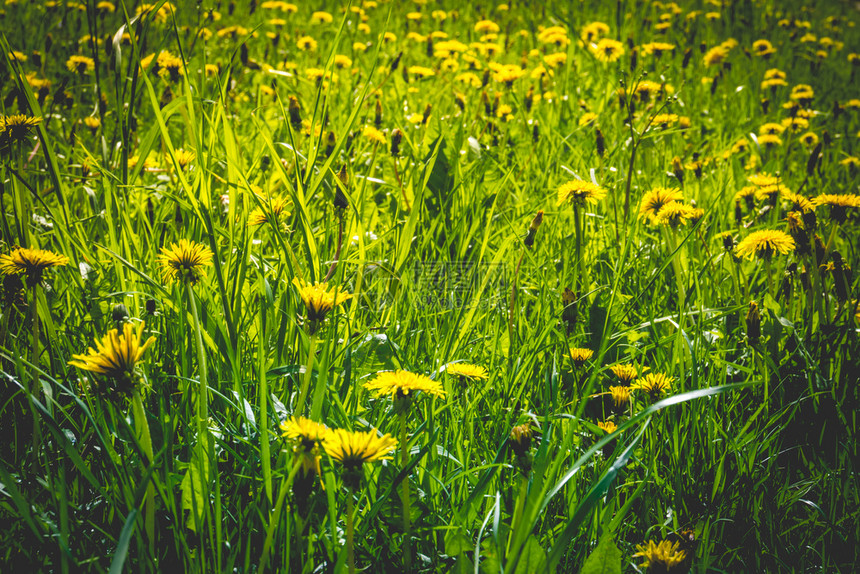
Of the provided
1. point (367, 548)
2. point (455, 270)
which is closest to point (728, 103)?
point (455, 270)

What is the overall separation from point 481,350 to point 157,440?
27.5 inches

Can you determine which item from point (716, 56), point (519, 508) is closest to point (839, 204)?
point (519, 508)

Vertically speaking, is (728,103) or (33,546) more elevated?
(728,103)

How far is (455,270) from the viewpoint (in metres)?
1.70

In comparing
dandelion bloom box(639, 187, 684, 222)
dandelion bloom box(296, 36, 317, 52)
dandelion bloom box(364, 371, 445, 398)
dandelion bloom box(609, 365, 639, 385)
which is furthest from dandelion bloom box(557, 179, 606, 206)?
dandelion bloom box(296, 36, 317, 52)

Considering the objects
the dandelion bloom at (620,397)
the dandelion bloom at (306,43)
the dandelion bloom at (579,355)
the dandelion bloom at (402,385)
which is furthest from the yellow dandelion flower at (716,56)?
the dandelion bloom at (402,385)

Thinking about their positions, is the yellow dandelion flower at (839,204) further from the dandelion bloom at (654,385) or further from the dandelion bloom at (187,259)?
the dandelion bloom at (187,259)

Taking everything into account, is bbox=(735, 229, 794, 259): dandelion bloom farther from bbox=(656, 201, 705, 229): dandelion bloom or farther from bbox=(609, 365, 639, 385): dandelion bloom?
bbox=(609, 365, 639, 385): dandelion bloom

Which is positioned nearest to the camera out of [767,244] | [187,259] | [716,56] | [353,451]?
[353,451]

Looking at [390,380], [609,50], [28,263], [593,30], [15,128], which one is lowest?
[390,380]

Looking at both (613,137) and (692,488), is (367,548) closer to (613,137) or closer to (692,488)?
(692,488)

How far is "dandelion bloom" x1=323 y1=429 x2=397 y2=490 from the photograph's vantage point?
731mm

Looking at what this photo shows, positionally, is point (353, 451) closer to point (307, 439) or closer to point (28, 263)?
point (307, 439)

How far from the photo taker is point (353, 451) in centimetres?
74
